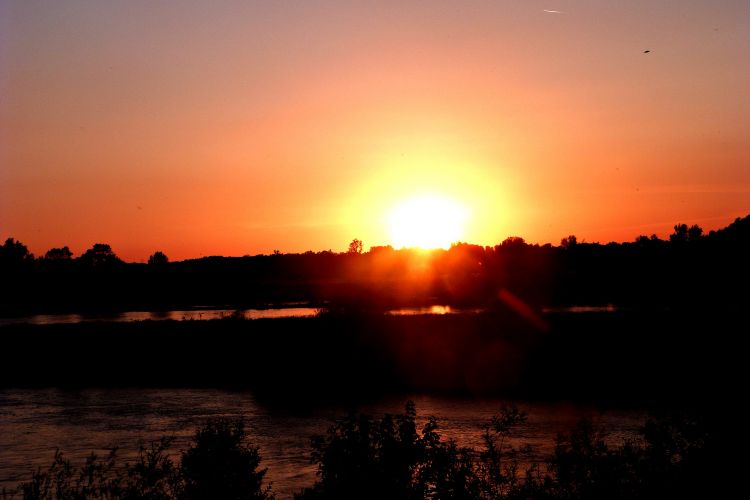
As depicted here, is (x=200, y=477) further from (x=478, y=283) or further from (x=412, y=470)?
(x=478, y=283)

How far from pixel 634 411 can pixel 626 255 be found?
96990 millimetres

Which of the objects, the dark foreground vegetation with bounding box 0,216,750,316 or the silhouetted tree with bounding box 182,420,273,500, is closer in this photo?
the silhouetted tree with bounding box 182,420,273,500

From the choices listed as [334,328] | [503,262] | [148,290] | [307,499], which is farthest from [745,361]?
[148,290]

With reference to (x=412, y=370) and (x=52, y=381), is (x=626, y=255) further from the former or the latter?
(x=52, y=381)

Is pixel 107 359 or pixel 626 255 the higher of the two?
pixel 626 255

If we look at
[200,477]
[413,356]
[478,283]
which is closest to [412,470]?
[200,477]

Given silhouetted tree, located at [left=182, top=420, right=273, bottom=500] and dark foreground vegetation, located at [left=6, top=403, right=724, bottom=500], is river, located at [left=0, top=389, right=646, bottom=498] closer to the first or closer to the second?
silhouetted tree, located at [left=182, top=420, right=273, bottom=500]

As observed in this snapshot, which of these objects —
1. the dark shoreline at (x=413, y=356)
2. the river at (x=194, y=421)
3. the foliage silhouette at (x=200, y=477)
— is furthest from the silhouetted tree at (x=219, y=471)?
the dark shoreline at (x=413, y=356)

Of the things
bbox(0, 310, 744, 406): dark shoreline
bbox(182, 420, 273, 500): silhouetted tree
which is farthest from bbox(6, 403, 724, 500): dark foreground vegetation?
bbox(0, 310, 744, 406): dark shoreline

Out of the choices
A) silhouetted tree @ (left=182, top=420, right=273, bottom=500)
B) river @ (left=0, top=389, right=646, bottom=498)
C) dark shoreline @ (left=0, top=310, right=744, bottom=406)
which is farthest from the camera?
dark shoreline @ (left=0, top=310, right=744, bottom=406)

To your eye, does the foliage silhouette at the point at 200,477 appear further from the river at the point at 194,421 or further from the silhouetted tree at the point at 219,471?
the river at the point at 194,421

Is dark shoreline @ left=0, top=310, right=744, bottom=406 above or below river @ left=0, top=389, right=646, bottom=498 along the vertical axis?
above

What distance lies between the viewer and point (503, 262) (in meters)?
124

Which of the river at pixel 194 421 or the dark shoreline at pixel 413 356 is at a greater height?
the dark shoreline at pixel 413 356
